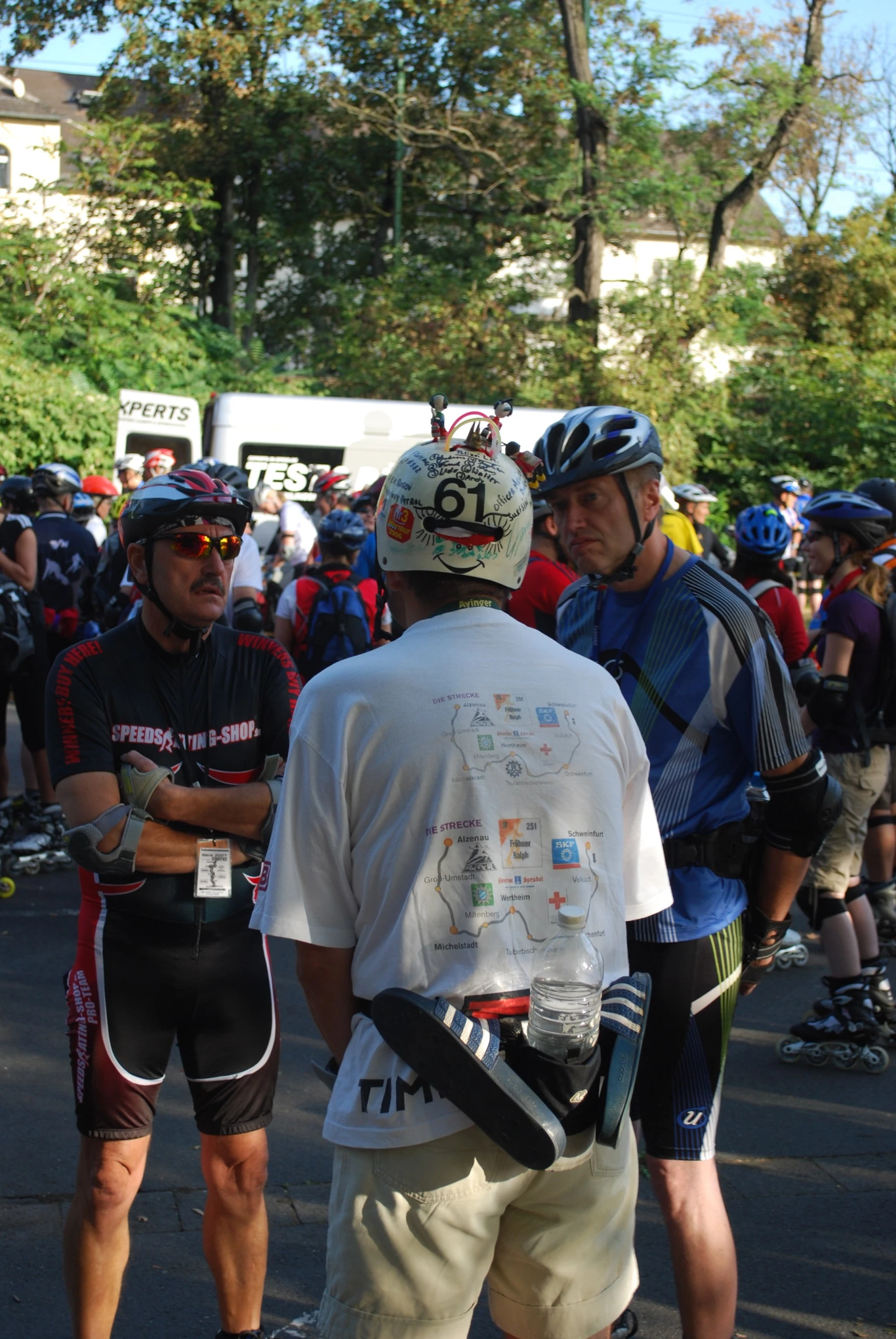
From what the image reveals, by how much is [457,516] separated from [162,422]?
16.6 m

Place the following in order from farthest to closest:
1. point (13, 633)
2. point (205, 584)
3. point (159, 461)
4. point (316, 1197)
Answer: point (159, 461), point (13, 633), point (316, 1197), point (205, 584)

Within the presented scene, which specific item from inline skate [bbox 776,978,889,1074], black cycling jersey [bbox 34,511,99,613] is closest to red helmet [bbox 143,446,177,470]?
black cycling jersey [bbox 34,511,99,613]

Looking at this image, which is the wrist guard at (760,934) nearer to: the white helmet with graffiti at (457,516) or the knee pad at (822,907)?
the white helmet with graffiti at (457,516)

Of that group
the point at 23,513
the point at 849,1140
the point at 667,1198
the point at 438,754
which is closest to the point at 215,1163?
the point at 667,1198

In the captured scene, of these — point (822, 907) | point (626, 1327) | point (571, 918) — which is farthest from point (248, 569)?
point (571, 918)

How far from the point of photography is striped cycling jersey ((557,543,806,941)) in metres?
2.92

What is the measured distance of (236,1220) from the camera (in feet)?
9.96

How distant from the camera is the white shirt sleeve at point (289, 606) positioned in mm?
7812

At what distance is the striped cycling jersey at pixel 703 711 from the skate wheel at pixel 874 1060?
2.69 m

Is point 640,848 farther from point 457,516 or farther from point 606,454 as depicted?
point 606,454

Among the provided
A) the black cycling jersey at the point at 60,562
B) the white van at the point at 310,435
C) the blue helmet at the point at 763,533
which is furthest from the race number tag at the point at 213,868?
the white van at the point at 310,435

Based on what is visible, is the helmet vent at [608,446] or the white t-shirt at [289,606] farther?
the white t-shirt at [289,606]

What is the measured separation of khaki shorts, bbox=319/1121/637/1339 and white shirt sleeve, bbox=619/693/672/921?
399 mm

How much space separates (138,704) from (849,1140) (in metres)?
3.20
